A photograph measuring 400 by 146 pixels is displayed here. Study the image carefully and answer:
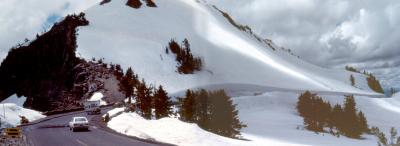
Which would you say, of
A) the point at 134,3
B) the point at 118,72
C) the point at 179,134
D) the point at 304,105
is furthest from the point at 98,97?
the point at 134,3

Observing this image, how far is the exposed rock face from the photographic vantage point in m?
103

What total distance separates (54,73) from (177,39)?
43.9 metres

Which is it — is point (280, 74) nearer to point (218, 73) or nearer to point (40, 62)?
point (218, 73)

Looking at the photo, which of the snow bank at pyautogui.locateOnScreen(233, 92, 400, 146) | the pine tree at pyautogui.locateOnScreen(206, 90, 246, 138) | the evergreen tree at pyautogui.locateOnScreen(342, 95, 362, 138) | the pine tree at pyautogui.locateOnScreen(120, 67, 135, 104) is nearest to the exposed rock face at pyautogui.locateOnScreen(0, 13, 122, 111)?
the pine tree at pyautogui.locateOnScreen(120, 67, 135, 104)

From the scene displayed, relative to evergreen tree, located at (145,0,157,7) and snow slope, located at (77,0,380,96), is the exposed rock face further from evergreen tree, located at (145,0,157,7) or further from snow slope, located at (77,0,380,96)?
evergreen tree, located at (145,0,157,7)

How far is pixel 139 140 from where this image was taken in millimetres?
30297

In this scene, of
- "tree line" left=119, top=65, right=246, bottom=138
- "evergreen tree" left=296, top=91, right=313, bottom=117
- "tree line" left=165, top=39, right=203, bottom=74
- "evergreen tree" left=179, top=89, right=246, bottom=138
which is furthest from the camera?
"tree line" left=165, top=39, right=203, bottom=74

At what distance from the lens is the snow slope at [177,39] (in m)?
122

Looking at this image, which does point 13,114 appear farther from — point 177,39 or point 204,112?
point 177,39

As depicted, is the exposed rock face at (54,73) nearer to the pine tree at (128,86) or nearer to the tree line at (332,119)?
the pine tree at (128,86)

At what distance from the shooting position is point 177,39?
487 ft

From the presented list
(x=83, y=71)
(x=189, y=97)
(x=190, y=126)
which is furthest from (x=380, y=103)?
(x=190, y=126)

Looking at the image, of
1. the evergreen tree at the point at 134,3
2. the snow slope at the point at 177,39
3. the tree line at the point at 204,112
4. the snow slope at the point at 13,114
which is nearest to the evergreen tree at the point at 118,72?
the snow slope at the point at 177,39

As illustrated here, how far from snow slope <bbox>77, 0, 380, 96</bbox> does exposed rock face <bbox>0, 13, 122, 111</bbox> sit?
403cm
